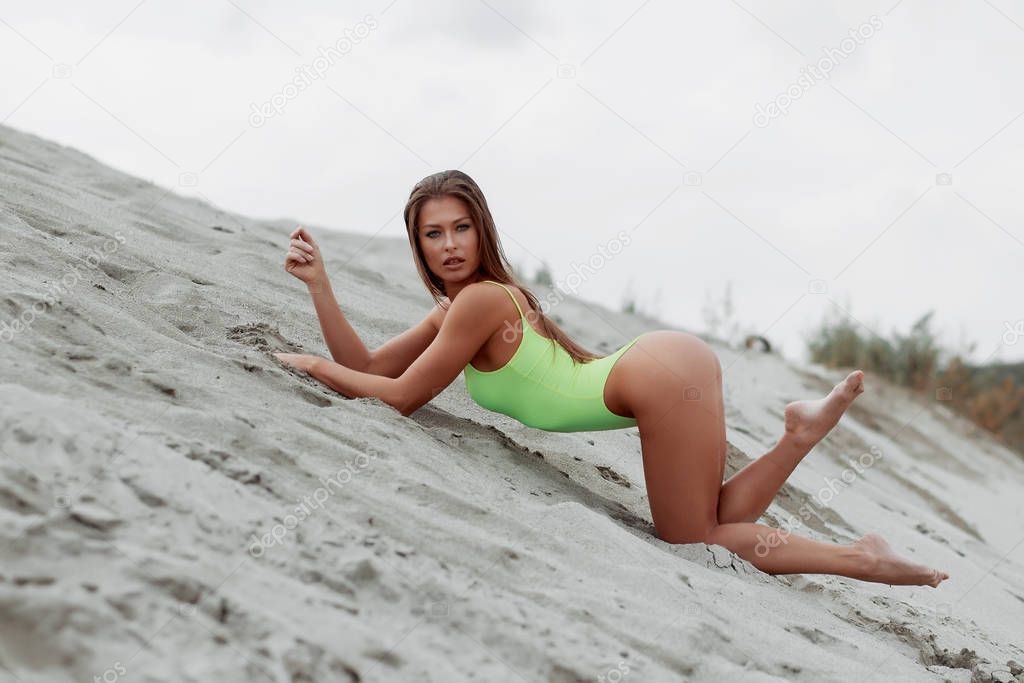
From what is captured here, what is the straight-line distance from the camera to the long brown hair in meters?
2.85

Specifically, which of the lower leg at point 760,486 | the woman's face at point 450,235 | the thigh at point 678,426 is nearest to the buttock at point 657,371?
the thigh at point 678,426

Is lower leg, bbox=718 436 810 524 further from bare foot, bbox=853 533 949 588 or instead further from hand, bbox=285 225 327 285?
hand, bbox=285 225 327 285

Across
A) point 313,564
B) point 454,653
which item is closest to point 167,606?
point 313,564

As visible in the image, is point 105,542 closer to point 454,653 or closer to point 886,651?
point 454,653

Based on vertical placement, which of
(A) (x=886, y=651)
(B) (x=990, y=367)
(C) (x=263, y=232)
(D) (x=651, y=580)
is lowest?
(C) (x=263, y=232)

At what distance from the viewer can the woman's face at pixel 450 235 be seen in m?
2.84

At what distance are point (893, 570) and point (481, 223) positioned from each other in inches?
60.3

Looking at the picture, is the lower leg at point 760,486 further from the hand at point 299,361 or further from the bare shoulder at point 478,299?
the hand at point 299,361

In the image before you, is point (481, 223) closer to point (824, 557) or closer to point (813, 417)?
point (813, 417)

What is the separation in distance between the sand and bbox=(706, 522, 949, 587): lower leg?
0.07 metres

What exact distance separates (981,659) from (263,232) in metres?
3.93

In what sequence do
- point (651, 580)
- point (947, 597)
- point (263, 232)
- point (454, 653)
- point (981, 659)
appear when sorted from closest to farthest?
1. point (454, 653)
2. point (651, 580)
3. point (981, 659)
4. point (947, 597)
5. point (263, 232)

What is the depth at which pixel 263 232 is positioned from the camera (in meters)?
5.09

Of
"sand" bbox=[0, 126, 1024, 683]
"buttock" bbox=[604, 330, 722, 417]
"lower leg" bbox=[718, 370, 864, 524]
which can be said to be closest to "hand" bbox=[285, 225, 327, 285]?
"sand" bbox=[0, 126, 1024, 683]
